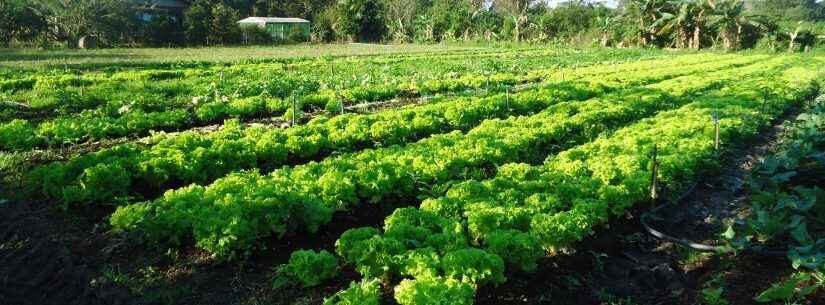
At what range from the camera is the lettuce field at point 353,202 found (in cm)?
625

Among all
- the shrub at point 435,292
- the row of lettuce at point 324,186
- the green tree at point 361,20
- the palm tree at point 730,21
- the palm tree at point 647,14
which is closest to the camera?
the shrub at point 435,292

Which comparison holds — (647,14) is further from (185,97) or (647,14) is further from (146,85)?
(185,97)

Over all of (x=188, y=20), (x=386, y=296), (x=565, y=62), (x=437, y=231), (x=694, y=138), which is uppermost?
(x=188, y=20)

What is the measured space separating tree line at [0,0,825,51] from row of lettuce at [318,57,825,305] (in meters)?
48.3

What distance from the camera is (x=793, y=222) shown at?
22.1ft

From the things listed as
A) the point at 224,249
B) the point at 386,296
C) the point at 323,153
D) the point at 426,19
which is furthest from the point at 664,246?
the point at 426,19

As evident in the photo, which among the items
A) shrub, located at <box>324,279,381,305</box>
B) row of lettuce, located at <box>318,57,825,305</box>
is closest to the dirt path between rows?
row of lettuce, located at <box>318,57,825,305</box>

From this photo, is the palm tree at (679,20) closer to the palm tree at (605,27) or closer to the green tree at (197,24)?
the palm tree at (605,27)

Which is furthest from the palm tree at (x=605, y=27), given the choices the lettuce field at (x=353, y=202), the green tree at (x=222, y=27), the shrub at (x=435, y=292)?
the shrub at (x=435, y=292)

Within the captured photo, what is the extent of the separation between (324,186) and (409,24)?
73.4m

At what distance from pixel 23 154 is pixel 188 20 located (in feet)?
152

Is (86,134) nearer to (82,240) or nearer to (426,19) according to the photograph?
(82,240)

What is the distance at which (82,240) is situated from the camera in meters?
7.69

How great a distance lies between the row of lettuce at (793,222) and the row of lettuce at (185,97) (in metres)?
10.7
